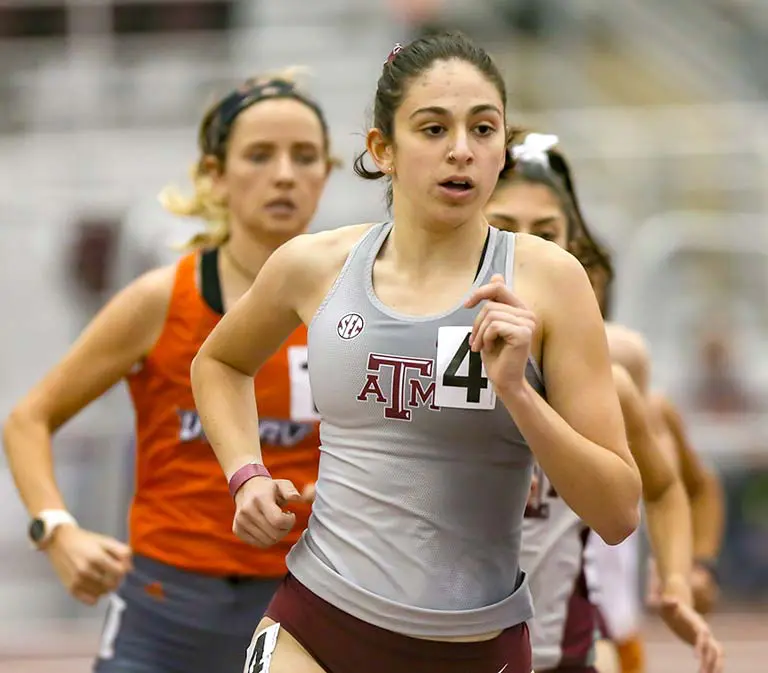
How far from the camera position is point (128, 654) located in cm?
386

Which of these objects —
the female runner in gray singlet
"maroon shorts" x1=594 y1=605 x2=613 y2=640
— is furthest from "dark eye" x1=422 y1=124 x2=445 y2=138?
"maroon shorts" x1=594 y1=605 x2=613 y2=640

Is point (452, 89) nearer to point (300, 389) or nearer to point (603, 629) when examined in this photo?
point (300, 389)

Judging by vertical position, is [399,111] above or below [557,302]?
above

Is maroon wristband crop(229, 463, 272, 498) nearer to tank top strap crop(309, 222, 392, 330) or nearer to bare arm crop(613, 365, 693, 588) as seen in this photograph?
tank top strap crop(309, 222, 392, 330)

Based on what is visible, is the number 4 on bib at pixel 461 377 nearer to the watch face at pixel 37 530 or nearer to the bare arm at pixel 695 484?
the watch face at pixel 37 530

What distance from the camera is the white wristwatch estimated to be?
143 inches

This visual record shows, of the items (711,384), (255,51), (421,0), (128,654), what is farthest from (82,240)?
(128,654)

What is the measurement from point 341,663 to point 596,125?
794 centimetres

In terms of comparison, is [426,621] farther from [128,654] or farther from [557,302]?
[128,654]

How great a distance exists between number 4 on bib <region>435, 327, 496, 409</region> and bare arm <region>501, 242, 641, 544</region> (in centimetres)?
11

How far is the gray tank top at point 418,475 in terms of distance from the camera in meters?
2.63

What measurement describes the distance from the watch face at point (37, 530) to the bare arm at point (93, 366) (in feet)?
0.69

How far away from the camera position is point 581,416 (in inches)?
101

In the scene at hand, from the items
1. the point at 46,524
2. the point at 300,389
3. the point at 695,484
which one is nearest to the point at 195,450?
the point at 300,389
